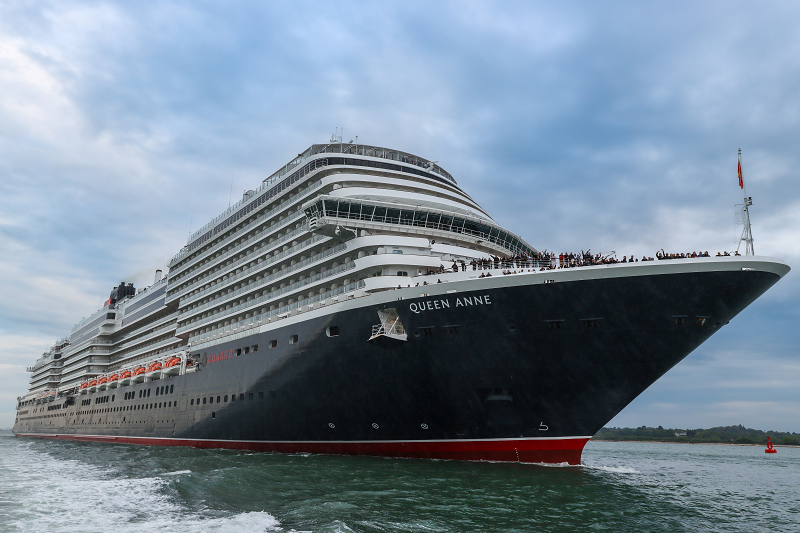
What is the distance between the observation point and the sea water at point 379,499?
1271 cm

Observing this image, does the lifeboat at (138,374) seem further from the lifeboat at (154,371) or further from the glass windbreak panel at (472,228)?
the glass windbreak panel at (472,228)

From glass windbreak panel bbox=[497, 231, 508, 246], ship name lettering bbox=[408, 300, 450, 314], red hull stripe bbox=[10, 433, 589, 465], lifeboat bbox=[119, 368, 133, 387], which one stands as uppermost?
glass windbreak panel bbox=[497, 231, 508, 246]

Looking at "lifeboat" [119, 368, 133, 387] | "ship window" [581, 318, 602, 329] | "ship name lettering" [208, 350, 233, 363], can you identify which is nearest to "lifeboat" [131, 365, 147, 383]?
"lifeboat" [119, 368, 133, 387]

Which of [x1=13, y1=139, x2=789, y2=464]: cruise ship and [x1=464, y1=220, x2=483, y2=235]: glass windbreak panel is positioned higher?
[x1=464, y1=220, x2=483, y2=235]: glass windbreak panel

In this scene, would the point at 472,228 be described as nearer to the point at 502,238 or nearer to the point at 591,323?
the point at 502,238

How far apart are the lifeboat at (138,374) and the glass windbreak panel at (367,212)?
27.4 m

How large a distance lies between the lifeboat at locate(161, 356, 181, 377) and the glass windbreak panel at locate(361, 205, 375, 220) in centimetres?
2056

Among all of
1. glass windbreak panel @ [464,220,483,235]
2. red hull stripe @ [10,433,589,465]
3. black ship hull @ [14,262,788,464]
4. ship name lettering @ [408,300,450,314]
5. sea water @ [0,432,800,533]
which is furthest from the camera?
glass windbreak panel @ [464,220,483,235]

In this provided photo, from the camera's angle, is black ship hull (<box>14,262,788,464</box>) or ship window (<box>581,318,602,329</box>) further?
ship window (<box>581,318,602,329</box>)

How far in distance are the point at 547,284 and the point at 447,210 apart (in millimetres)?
9601

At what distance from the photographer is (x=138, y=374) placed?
4400 cm

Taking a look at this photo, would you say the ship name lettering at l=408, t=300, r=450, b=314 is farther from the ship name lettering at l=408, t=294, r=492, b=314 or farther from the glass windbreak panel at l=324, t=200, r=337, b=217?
the glass windbreak panel at l=324, t=200, r=337, b=217

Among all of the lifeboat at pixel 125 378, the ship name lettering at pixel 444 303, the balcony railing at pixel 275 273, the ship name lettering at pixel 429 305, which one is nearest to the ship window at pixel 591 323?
the ship name lettering at pixel 444 303

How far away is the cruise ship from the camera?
62.3 ft
